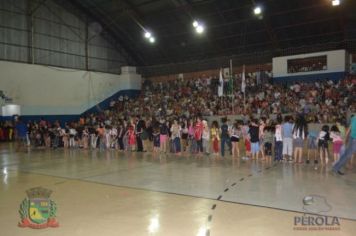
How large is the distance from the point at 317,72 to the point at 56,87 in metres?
21.2

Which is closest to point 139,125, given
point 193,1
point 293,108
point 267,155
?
point 267,155

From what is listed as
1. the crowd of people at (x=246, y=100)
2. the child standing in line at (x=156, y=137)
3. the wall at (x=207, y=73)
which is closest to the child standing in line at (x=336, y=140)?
the crowd of people at (x=246, y=100)

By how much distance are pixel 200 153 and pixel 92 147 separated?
6.87 meters

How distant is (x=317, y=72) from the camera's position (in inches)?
985

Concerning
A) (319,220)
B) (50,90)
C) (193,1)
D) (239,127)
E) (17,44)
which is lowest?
(319,220)

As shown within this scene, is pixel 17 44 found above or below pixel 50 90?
above

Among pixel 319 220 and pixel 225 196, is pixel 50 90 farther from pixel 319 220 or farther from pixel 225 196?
pixel 319 220

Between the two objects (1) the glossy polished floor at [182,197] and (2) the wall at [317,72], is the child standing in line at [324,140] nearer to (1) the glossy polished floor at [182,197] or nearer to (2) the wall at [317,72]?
(1) the glossy polished floor at [182,197]

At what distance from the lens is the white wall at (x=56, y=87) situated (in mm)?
26570

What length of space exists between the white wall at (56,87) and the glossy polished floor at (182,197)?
1662cm

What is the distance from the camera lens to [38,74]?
28.1 meters

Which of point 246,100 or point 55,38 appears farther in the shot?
point 55,38

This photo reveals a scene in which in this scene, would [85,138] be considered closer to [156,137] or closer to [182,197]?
[156,137]

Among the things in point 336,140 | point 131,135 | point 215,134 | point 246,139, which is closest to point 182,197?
point 336,140
